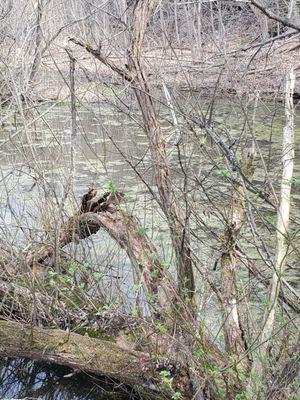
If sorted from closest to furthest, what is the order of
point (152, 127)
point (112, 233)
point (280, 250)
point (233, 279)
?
point (280, 250) < point (233, 279) < point (152, 127) < point (112, 233)

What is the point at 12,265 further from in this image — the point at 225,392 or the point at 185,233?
the point at 225,392

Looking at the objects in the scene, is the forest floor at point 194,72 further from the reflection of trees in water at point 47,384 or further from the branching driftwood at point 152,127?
the reflection of trees in water at point 47,384

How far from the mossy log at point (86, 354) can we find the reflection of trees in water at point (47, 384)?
215mm

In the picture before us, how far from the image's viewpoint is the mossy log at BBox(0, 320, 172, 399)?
4.04m

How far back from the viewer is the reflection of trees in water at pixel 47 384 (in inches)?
176

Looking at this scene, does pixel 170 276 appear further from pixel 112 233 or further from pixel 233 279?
pixel 112 233

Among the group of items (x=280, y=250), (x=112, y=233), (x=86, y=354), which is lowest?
(x=86, y=354)

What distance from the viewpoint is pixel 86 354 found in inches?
167

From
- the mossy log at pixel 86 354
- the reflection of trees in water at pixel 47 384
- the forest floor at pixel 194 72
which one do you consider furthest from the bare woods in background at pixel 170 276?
the reflection of trees in water at pixel 47 384

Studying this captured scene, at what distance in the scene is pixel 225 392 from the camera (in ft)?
11.2

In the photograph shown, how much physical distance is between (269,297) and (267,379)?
18.2 inches

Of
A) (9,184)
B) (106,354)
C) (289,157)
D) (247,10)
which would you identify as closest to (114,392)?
(106,354)

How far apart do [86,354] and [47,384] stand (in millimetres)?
635

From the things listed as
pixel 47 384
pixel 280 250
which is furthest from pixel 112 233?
pixel 280 250
